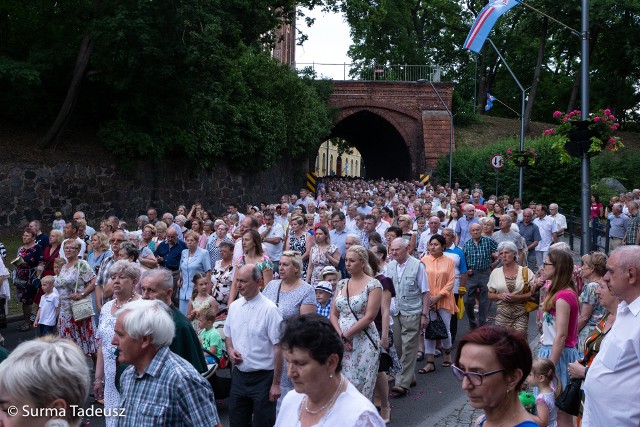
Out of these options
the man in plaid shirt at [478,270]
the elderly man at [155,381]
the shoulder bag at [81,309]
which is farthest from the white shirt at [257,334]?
the man in plaid shirt at [478,270]

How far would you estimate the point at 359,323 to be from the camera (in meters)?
7.15

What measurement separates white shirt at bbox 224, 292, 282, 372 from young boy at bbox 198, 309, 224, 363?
7.88 ft

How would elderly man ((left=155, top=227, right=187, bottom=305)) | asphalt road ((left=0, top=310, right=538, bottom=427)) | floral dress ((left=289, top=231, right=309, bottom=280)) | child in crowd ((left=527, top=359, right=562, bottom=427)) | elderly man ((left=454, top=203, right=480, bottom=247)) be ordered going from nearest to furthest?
child in crowd ((left=527, top=359, right=562, bottom=427))
asphalt road ((left=0, top=310, right=538, bottom=427))
elderly man ((left=155, top=227, right=187, bottom=305))
floral dress ((left=289, top=231, right=309, bottom=280))
elderly man ((left=454, top=203, right=480, bottom=247))

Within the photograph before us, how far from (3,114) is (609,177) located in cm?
2731

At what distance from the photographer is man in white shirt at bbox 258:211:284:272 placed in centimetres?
1458

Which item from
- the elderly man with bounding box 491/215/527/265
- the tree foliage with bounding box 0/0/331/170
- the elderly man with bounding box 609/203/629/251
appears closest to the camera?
the elderly man with bounding box 491/215/527/265

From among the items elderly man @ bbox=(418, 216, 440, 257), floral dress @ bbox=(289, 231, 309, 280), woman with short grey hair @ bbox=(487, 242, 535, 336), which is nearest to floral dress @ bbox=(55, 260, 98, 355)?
floral dress @ bbox=(289, 231, 309, 280)

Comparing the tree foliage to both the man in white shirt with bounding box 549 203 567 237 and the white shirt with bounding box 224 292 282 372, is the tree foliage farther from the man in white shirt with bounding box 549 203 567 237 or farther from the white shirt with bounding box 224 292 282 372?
the white shirt with bounding box 224 292 282 372

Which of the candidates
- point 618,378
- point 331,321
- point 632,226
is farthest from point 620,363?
point 632,226

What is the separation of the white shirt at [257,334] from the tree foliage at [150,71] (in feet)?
51.2

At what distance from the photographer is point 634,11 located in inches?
1721

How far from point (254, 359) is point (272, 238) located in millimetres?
8328

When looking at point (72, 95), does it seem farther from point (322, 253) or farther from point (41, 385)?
point (41, 385)

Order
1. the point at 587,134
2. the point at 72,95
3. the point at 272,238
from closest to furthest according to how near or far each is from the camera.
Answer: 1. the point at 587,134
2. the point at 272,238
3. the point at 72,95
